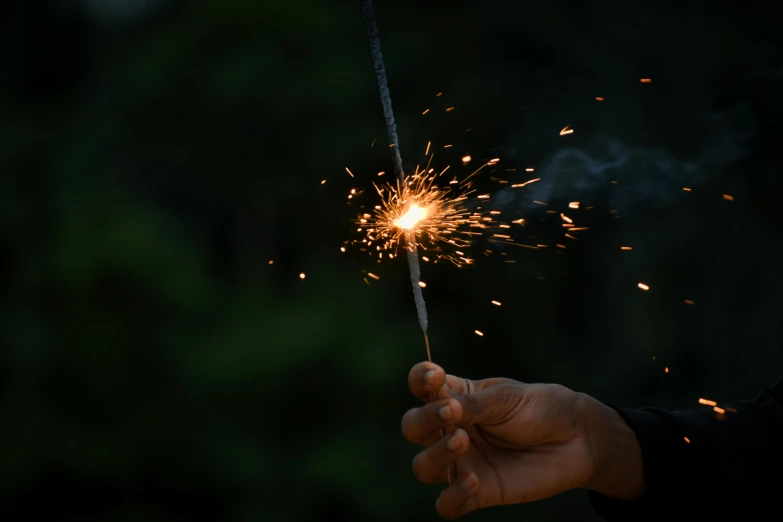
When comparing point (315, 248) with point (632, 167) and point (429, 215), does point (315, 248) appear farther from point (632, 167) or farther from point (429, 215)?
point (632, 167)

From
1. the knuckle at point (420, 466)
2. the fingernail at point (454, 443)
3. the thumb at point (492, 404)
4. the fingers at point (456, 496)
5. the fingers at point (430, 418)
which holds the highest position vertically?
the thumb at point (492, 404)

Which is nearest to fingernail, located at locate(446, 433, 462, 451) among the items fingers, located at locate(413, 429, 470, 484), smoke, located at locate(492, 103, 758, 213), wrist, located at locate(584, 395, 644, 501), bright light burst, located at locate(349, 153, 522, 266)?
fingers, located at locate(413, 429, 470, 484)

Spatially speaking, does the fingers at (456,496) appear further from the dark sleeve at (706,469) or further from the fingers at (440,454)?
the dark sleeve at (706,469)

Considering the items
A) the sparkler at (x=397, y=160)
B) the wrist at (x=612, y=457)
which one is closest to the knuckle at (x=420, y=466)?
the sparkler at (x=397, y=160)

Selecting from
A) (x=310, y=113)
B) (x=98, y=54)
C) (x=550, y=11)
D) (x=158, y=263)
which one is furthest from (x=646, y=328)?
(x=98, y=54)

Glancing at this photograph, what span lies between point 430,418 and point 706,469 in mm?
439

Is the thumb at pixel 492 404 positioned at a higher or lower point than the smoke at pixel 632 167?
lower

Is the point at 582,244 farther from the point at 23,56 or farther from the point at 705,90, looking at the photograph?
the point at 23,56

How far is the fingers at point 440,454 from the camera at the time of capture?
1013 millimetres

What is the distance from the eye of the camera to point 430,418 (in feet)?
3.39

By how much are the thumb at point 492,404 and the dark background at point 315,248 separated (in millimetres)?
1136

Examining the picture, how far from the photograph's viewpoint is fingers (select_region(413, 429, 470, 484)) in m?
1.01

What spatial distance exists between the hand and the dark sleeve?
27 mm

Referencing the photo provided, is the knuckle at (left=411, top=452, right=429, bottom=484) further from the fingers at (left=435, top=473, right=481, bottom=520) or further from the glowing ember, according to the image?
the glowing ember
